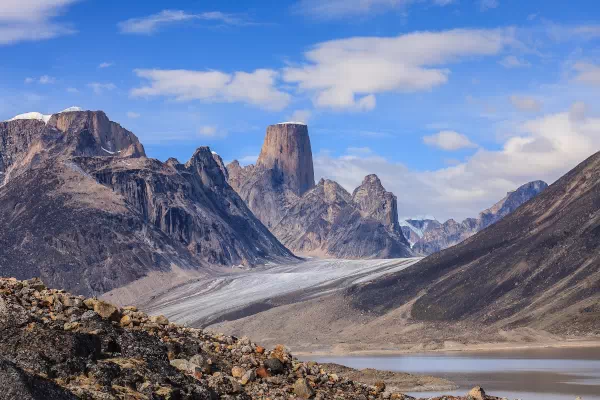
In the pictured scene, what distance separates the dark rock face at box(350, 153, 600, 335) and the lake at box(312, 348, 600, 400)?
20785mm

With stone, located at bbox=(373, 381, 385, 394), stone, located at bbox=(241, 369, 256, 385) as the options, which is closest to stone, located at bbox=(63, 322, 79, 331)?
stone, located at bbox=(241, 369, 256, 385)

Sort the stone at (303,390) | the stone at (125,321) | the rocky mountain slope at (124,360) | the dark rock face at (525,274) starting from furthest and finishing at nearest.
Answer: the dark rock face at (525,274) < the stone at (125,321) < the stone at (303,390) < the rocky mountain slope at (124,360)

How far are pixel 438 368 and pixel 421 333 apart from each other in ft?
185

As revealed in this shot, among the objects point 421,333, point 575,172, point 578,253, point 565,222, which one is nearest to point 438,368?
point 421,333

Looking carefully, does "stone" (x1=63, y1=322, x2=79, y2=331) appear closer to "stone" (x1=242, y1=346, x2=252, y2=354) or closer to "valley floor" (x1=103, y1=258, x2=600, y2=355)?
"stone" (x1=242, y1=346, x2=252, y2=354)

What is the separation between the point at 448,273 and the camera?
6540 inches

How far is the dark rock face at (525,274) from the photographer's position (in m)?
134

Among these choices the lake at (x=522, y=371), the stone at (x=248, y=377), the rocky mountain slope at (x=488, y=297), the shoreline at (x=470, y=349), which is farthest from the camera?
the rocky mountain slope at (x=488, y=297)

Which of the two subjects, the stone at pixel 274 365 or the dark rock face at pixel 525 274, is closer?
the stone at pixel 274 365

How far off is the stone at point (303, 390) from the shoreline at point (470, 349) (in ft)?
327

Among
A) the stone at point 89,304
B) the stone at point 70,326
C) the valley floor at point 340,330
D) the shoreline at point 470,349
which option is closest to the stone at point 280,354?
the stone at point 89,304

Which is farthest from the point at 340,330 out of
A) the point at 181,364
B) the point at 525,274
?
the point at 181,364

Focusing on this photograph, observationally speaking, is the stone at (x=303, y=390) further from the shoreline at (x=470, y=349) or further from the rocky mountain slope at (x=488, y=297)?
the rocky mountain slope at (x=488, y=297)

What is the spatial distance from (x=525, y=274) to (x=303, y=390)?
439 ft
